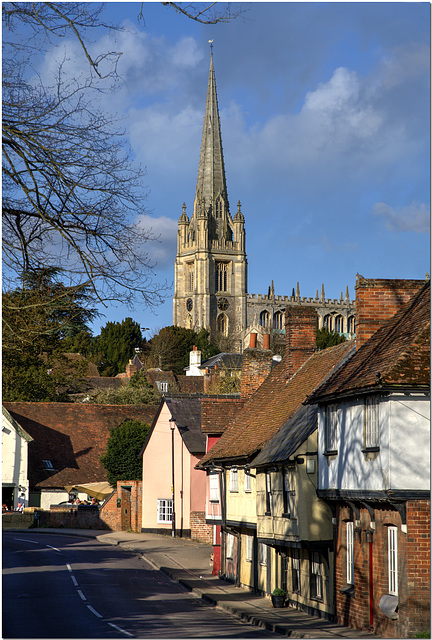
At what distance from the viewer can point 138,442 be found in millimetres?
55500

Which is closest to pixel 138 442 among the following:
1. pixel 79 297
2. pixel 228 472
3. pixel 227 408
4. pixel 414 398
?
pixel 227 408

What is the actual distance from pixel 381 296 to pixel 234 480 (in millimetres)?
10474

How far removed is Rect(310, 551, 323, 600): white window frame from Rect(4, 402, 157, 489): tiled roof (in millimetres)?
38239

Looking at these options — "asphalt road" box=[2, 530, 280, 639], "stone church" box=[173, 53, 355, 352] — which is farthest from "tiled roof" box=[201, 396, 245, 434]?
"stone church" box=[173, 53, 355, 352]

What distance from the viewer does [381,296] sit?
21.7 meters

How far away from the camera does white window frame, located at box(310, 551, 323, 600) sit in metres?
21.4

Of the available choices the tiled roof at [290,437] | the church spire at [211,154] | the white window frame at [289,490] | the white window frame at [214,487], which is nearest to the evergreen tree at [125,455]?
the white window frame at [214,487]

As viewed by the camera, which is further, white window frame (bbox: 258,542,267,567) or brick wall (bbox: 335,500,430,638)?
white window frame (bbox: 258,542,267,567)

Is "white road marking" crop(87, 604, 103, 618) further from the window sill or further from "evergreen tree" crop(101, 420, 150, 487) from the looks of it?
"evergreen tree" crop(101, 420, 150, 487)

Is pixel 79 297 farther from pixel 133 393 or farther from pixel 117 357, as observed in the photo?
pixel 117 357

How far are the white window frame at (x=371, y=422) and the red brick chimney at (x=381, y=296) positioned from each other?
442cm

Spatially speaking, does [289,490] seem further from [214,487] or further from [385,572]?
[214,487]

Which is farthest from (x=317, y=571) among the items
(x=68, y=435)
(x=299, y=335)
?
(x=68, y=435)

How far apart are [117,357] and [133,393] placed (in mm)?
56030
